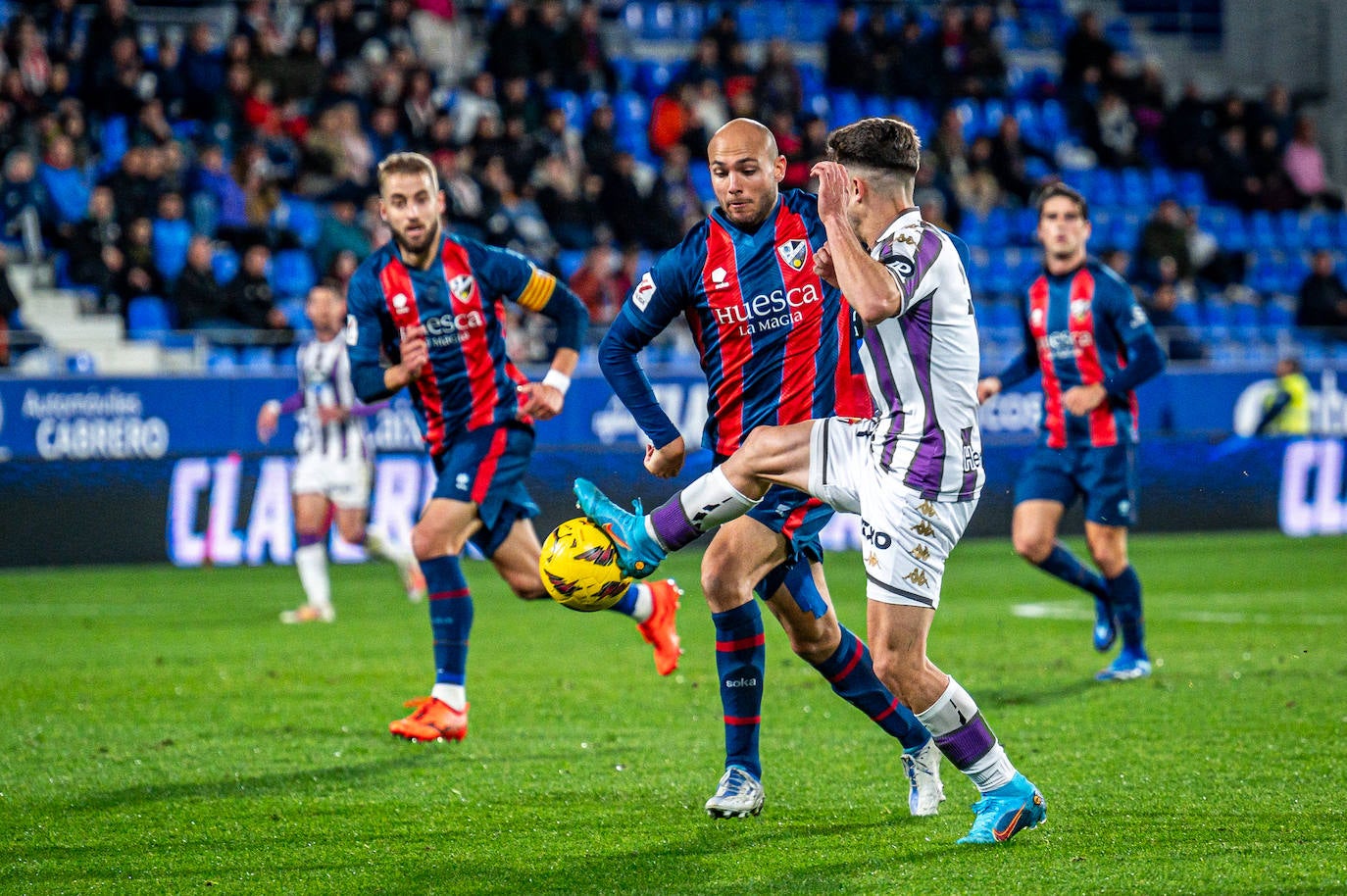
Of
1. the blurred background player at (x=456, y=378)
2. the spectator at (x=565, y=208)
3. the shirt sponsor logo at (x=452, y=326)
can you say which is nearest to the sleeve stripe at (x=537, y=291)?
the blurred background player at (x=456, y=378)

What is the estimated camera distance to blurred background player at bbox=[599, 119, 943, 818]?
5.41 m

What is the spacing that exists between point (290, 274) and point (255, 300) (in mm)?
1015

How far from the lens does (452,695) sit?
7.01 m

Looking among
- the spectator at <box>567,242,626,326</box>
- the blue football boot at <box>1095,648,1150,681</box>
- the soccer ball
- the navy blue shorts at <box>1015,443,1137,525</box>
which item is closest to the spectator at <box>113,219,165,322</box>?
the spectator at <box>567,242,626,326</box>

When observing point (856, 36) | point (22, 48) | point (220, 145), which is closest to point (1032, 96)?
point (856, 36)

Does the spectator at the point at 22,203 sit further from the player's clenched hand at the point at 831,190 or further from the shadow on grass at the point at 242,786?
the player's clenched hand at the point at 831,190

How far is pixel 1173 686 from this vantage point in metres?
8.12

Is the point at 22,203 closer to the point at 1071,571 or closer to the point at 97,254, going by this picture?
the point at 97,254

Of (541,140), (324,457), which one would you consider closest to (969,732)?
(324,457)

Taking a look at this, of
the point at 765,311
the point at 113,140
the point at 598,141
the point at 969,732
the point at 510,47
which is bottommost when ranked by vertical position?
the point at 969,732

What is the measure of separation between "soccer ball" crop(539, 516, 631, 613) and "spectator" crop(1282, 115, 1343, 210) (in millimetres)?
22440

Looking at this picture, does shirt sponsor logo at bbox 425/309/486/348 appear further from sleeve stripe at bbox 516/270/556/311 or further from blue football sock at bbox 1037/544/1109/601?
blue football sock at bbox 1037/544/1109/601

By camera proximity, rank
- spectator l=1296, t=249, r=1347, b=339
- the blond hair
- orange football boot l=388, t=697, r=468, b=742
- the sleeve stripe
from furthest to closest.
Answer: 1. spectator l=1296, t=249, r=1347, b=339
2. the sleeve stripe
3. the blond hair
4. orange football boot l=388, t=697, r=468, b=742

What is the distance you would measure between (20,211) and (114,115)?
1.92 meters
